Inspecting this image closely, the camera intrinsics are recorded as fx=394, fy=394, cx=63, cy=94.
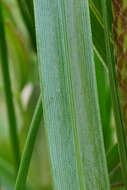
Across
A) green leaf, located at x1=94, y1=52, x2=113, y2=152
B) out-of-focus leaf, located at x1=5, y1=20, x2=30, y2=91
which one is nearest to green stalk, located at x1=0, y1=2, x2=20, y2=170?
green leaf, located at x1=94, y1=52, x2=113, y2=152

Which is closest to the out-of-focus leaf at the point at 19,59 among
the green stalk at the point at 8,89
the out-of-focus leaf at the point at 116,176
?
the green stalk at the point at 8,89

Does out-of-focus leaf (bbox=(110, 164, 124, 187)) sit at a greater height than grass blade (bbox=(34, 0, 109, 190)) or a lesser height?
lesser

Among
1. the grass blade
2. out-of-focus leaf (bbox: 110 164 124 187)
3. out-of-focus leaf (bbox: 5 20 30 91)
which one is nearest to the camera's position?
the grass blade

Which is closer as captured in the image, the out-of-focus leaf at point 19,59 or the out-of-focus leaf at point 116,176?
the out-of-focus leaf at point 116,176

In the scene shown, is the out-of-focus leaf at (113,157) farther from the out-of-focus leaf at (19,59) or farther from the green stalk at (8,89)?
the out-of-focus leaf at (19,59)

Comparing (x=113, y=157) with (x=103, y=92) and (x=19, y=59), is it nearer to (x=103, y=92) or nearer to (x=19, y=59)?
(x=103, y=92)

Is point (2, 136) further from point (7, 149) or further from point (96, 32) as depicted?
point (96, 32)

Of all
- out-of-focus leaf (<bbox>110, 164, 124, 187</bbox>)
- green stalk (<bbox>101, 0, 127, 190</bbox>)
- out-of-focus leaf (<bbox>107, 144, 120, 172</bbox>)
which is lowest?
out-of-focus leaf (<bbox>110, 164, 124, 187</bbox>)

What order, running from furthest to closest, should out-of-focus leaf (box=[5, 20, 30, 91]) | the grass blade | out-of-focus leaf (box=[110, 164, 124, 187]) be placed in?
out-of-focus leaf (box=[5, 20, 30, 91]) → out-of-focus leaf (box=[110, 164, 124, 187]) → the grass blade

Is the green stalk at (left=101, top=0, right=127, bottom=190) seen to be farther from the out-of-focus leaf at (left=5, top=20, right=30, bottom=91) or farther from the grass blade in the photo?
the out-of-focus leaf at (left=5, top=20, right=30, bottom=91)
